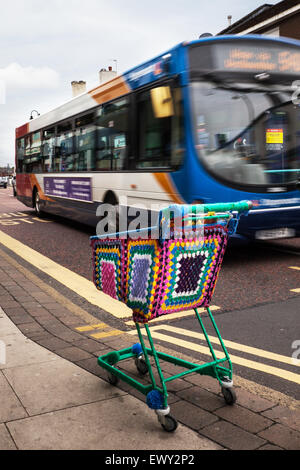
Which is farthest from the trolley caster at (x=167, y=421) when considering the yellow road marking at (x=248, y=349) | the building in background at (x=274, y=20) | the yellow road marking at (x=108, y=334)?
the building in background at (x=274, y=20)

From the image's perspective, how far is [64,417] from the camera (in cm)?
280

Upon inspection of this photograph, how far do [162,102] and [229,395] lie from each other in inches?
231

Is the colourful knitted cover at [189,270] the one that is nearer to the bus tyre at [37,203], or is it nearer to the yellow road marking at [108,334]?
the yellow road marking at [108,334]

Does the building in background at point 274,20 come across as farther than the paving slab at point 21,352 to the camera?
Yes

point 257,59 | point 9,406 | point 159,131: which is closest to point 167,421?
point 9,406

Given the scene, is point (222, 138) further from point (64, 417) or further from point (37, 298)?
point (64, 417)

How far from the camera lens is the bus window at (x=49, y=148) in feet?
46.3

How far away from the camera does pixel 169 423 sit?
8.66 ft

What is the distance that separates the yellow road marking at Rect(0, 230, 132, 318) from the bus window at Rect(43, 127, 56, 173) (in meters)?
4.27

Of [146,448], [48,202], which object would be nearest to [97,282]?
[146,448]

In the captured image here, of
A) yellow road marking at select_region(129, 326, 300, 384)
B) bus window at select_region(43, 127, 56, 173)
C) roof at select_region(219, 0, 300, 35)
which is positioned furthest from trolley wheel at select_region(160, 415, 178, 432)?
roof at select_region(219, 0, 300, 35)

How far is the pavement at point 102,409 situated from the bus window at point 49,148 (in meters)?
10.4

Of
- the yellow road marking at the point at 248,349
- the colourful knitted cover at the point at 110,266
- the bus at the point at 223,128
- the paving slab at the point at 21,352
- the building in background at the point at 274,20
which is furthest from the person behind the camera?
the building in background at the point at 274,20

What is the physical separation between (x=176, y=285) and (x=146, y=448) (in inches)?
34.1
